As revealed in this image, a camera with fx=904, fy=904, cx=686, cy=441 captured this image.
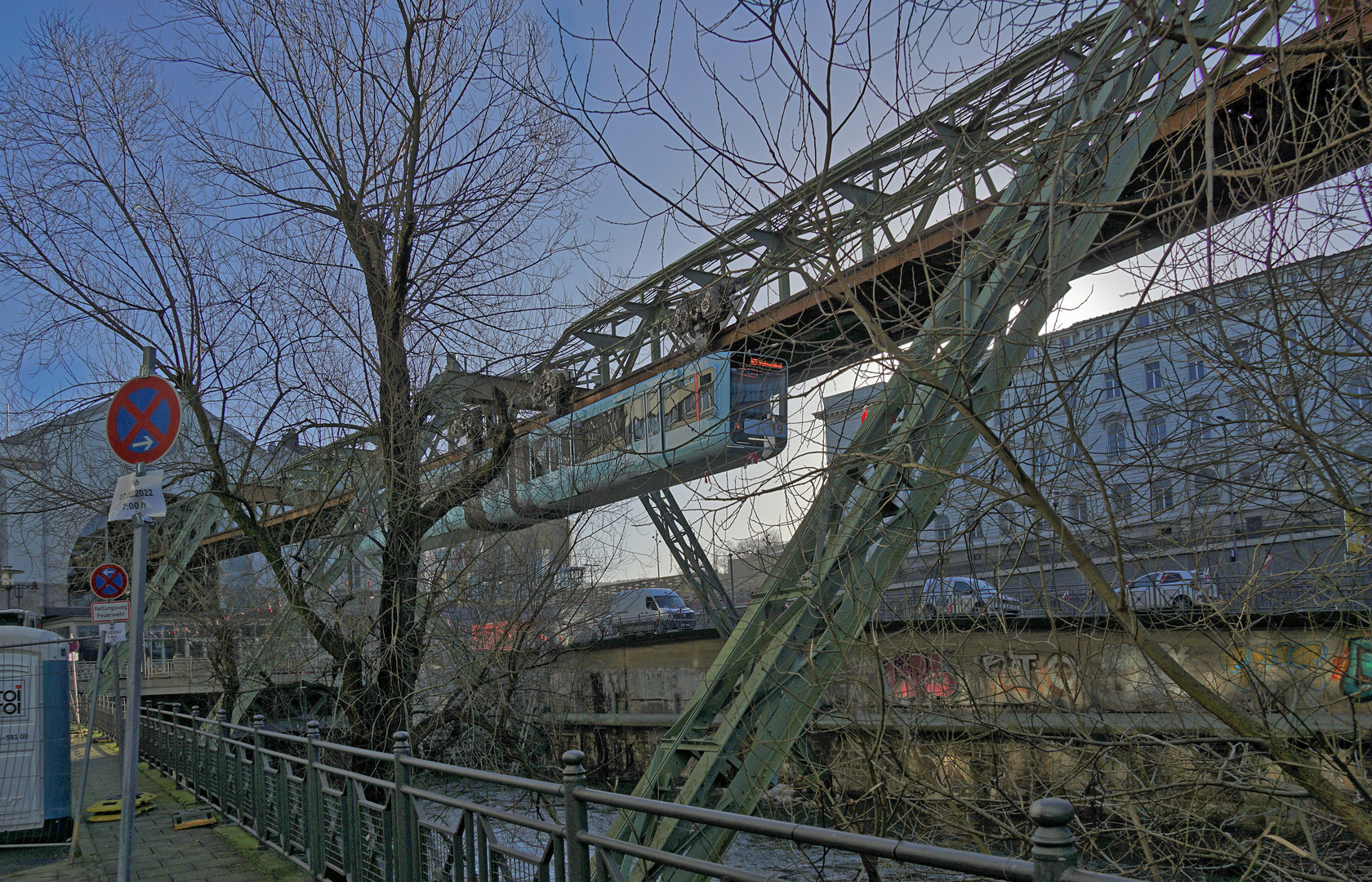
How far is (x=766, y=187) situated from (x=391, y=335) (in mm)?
5652

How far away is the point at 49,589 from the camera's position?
43.9 m

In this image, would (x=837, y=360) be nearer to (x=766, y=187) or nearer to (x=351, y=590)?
(x=766, y=187)

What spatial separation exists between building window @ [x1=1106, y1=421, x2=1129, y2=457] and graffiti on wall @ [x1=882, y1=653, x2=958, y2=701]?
121cm

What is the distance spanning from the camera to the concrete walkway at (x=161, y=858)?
287 inches

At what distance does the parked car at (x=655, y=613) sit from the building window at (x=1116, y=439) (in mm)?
23617

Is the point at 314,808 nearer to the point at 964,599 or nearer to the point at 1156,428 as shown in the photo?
the point at 964,599

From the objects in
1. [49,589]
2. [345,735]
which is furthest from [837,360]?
[49,589]

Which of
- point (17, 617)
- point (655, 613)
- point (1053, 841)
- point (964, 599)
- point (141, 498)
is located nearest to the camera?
point (1053, 841)

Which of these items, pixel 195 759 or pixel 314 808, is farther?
pixel 195 759

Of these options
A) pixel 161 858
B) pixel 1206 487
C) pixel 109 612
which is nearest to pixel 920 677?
pixel 1206 487

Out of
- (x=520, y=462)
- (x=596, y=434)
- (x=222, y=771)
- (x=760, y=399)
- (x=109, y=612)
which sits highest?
(x=596, y=434)

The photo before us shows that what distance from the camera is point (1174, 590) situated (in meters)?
4.27

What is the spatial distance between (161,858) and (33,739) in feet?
5.42

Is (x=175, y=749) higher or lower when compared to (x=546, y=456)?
lower
